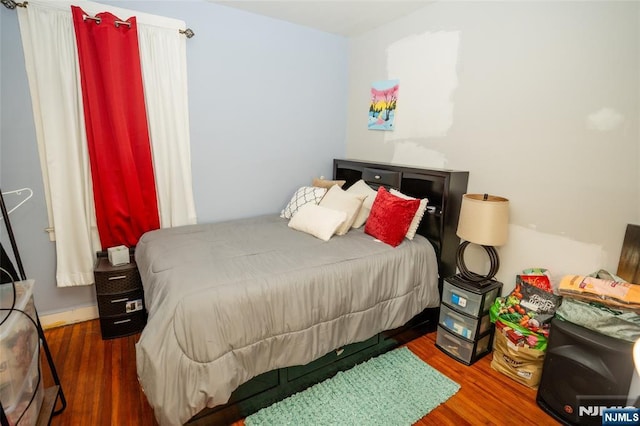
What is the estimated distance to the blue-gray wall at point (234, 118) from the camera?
212cm

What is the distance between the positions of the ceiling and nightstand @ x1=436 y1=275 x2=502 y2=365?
2216 millimetres

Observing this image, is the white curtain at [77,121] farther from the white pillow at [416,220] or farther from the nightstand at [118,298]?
the white pillow at [416,220]

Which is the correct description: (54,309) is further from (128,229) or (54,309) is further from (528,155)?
(528,155)

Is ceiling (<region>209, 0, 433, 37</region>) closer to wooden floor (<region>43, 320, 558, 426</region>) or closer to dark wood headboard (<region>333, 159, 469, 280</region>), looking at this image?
dark wood headboard (<region>333, 159, 469, 280</region>)

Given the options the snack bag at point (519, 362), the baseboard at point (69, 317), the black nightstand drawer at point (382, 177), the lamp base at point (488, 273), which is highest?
the black nightstand drawer at point (382, 177)

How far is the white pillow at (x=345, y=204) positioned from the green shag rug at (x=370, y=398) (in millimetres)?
967

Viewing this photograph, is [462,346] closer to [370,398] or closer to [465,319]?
[465,319]

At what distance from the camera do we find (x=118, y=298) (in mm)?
2254

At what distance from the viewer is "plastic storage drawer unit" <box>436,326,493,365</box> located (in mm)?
2078

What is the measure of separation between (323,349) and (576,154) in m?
1.87

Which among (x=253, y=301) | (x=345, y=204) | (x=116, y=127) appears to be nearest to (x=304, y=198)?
(x=345, y=204)

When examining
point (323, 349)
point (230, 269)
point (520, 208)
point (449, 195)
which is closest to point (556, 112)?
point (520, 208)

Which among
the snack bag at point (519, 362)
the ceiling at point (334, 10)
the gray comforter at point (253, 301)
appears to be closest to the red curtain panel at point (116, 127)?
the gray comforter at point (253, 301)

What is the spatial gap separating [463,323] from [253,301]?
1468 millimetres
